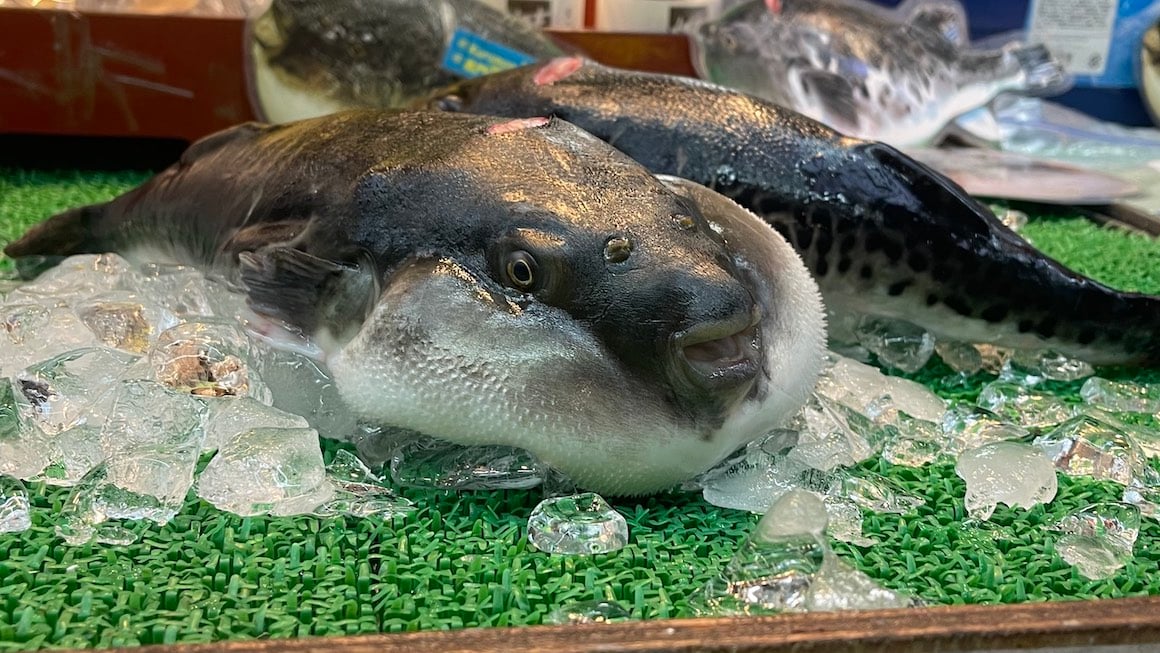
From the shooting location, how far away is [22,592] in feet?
2.52

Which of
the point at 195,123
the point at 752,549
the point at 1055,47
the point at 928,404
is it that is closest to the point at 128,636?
the point at 752,549

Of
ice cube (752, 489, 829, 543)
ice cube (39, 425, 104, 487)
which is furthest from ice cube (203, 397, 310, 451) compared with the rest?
ice cube (752, 489, 829, 543)

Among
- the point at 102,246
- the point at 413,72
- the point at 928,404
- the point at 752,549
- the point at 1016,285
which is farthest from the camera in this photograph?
the point at 413,72

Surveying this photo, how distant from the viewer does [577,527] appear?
2.83 ft

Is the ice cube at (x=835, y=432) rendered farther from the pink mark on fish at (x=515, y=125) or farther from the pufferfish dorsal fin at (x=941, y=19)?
the pufferfish dorsal fin at (x=941, y=19)

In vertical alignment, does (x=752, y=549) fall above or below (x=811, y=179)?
below

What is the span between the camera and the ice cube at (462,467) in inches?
36.9

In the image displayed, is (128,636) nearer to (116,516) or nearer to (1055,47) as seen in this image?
(116,516)

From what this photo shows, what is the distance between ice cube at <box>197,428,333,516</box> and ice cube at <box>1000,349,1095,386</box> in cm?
99

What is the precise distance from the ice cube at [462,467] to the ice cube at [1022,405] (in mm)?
625

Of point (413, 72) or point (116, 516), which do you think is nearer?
point (116, 516)

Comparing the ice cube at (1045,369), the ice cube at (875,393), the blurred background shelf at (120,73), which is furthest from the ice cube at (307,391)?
the blurred background shelf at (120,73)

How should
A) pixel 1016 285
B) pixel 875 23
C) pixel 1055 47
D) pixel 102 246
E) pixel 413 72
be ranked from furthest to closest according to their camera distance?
pixel 1055 47
pixel 875 23
pixel 413 72
pixel 102 246
pixel 1016 285

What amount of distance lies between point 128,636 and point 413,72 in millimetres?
2057
